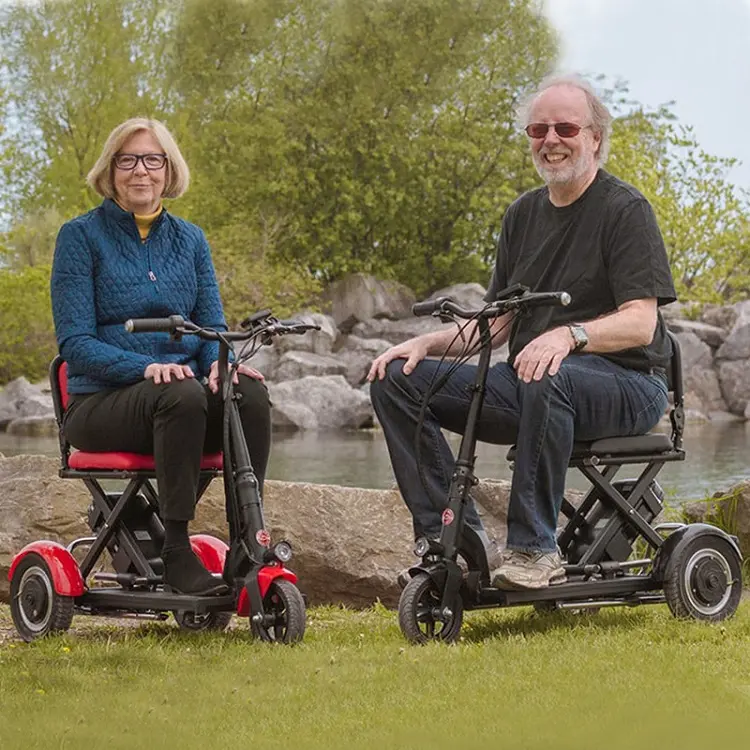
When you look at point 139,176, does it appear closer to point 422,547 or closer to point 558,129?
point 558,129

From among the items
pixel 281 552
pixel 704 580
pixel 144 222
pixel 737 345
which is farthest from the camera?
pixel 737 345

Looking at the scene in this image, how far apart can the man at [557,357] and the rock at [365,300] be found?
27.8 m

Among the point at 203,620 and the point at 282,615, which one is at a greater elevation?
the point at 282,615

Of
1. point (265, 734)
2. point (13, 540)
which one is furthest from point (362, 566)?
point (265, 734)

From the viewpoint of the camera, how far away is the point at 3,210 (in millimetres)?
32031

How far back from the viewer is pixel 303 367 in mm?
28875

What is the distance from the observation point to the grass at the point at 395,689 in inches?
127

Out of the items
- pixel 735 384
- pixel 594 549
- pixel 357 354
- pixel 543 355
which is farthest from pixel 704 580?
pixel 735 384

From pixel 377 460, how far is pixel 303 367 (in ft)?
40.2

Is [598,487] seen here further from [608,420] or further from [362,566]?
[362,566]

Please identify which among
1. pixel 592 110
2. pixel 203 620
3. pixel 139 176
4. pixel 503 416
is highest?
pixel 592 110

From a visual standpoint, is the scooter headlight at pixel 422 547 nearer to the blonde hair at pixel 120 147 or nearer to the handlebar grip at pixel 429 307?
the handlebar grip at pixel 429 307

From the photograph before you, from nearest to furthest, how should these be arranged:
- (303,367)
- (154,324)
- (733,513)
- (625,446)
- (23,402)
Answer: (154,324) → (625,446) → (733,513) → (23,402) → (303,367)

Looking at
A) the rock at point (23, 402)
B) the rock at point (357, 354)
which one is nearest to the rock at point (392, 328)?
the rock at point (357, 354)
